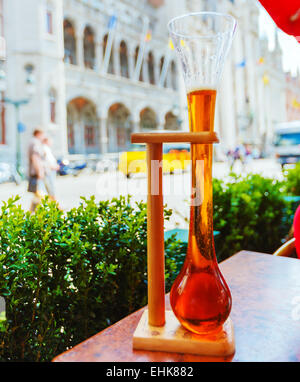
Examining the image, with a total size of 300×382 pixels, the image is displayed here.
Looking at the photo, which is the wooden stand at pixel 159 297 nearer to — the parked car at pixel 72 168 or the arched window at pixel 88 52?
the parked car at pixel 72 168

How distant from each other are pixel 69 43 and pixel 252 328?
18.9 m

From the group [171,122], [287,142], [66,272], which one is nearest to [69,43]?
[171,122]

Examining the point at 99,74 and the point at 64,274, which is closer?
the point at 64,274

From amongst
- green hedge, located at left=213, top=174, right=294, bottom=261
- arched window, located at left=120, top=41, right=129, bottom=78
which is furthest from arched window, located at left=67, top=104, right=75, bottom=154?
green hedge, located at left=213, top=174, right=294, bottom=261

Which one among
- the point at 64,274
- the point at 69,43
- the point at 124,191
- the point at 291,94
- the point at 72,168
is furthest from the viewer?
the point at 291,94

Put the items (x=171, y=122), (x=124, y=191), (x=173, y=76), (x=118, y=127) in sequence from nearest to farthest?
1. (x=124, y=191)
2. (x=118, y=127)
3. (x=173, y=76)
4. (x=171, y=122)

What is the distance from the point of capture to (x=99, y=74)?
1709 cm

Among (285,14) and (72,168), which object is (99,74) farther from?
(285,14)

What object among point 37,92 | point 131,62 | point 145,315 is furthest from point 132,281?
point 131,62

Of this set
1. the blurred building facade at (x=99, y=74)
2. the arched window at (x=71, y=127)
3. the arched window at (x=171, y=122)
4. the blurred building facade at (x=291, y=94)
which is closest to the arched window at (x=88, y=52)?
the blurred building facade at (x=99, y=74)

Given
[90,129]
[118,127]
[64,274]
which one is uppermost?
[118,127]

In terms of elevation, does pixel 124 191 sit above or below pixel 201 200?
below

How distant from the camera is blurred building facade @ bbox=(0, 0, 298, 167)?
1411 cm

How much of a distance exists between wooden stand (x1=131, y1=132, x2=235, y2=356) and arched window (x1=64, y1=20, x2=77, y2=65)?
Answer: 1808 centimetres
